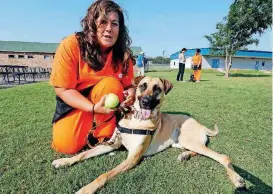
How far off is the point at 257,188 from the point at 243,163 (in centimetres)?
64

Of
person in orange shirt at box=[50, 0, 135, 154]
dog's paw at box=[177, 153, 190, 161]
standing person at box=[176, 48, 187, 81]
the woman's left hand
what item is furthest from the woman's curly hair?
standing person at box=[176, 48, 187, 81]

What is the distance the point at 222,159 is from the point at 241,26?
2623 cm

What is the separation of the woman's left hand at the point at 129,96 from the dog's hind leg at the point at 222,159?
0.94m

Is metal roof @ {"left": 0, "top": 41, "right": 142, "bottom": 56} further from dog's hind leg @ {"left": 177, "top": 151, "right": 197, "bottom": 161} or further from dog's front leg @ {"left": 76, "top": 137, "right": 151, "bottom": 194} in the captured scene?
dog's front leg @ {"left": 76, "top": 137, "right": 151, "bottom": 194}

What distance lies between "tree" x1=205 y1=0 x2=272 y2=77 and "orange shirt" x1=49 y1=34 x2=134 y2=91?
25.3 metres

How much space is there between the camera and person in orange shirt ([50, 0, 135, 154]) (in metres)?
3.10

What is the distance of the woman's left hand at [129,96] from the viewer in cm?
347

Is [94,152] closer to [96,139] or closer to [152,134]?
[96,139]

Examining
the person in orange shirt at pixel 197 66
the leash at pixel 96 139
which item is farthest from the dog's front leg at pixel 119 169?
the person in orange shirt at pixel 197 66

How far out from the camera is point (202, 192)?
8.55 ft

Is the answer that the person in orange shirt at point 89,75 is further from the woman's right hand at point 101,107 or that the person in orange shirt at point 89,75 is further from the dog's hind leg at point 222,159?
the dog's hind leg at point 222,159

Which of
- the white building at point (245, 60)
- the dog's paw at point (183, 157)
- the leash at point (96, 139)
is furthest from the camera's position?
the white building at point (245, 60)

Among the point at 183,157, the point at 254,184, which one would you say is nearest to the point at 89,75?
the point at 183,157

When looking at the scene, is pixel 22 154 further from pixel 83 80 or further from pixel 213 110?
pixel 213 110
